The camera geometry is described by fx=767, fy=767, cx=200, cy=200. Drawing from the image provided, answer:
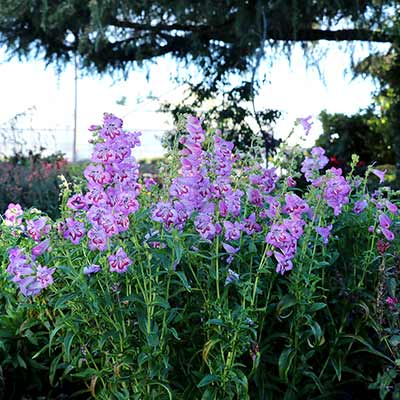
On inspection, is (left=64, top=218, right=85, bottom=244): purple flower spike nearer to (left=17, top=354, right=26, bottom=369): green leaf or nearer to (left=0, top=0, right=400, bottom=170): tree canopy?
(left=17, top=354, right=26, bottom=369): green leaf

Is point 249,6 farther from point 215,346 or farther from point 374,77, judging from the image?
point 215,346

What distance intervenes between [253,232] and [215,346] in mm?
365

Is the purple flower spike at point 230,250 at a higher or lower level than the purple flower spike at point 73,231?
lower

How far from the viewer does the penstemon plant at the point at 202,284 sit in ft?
6.94

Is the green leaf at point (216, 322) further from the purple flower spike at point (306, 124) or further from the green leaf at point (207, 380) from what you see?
the purple flower spike at point (306, 124)

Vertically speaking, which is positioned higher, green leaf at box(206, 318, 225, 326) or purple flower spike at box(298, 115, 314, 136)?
purple flower spike at box(298, 115, 314, 136)

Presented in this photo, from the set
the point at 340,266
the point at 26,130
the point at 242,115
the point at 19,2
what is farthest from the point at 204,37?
the point at 340,266

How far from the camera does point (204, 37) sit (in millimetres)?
8094

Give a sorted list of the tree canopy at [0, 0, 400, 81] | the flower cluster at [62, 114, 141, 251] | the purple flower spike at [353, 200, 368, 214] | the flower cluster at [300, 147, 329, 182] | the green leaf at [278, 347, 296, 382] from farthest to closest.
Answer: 1. the tree canopy at [0, 0, 400, 81]
2. the purple flower spike at [353, 200, 368, 214]
3. the flower cluster at [300, 147, 329, 182]
4. the green leaf at [278, 347, 296, 382]
5. the flower cluster at [62, 114, 141, 251]

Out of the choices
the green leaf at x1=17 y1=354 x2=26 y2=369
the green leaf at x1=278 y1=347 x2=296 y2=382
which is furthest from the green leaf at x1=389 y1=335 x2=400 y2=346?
the green leaf at x1=17 y1=354 x2=26 y2=369

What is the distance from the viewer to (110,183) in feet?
6.80

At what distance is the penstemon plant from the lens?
212 cm

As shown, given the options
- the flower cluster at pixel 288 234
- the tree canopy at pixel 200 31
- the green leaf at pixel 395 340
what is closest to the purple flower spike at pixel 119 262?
the flower cluster at pixel 288 234

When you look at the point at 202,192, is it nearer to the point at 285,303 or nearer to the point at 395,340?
the point at 285,303
